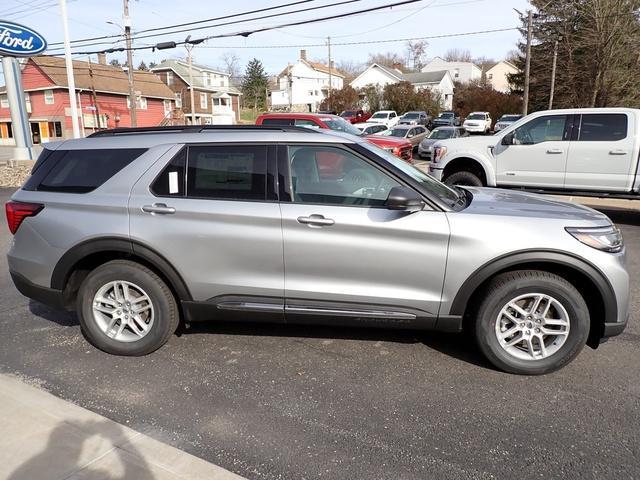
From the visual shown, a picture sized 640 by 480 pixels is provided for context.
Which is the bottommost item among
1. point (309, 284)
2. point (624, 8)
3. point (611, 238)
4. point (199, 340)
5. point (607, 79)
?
point (199, 340)

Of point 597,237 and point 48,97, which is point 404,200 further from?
point 48,97

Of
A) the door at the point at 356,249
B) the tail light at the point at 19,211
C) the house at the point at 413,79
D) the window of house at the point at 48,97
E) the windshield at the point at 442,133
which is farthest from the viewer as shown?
the house at the point at 413,79

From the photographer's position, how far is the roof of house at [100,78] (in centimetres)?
4088

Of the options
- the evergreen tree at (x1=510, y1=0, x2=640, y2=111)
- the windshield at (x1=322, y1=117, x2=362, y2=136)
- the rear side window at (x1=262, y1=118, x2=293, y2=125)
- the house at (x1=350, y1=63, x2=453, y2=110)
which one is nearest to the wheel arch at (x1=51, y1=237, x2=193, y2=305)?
the windshield at (x1=322, y1=117, x2=362, y2=136)

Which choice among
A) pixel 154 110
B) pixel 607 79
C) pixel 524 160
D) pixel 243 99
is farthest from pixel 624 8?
pixel 243 99

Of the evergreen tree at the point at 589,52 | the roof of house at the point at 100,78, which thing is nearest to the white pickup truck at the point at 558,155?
the evergreen tree at the point at 589,52

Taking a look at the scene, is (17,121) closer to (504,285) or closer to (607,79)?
(504,285)

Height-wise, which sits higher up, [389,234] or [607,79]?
[607,79]

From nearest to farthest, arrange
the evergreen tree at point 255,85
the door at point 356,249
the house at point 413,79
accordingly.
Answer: the door at point 356,249, the house at point 413,79, the evergreen tree at point 255,85

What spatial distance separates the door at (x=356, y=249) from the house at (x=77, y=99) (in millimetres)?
39407

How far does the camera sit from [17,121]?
20.1m

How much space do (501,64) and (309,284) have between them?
344 ft

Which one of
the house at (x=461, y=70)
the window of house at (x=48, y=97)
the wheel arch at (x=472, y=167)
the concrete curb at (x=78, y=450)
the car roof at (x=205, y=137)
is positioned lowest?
the concrete curb at (x=78, y=450)

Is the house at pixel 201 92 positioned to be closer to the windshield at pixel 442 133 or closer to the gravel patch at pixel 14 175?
the gravel patch at pixel 14 175
